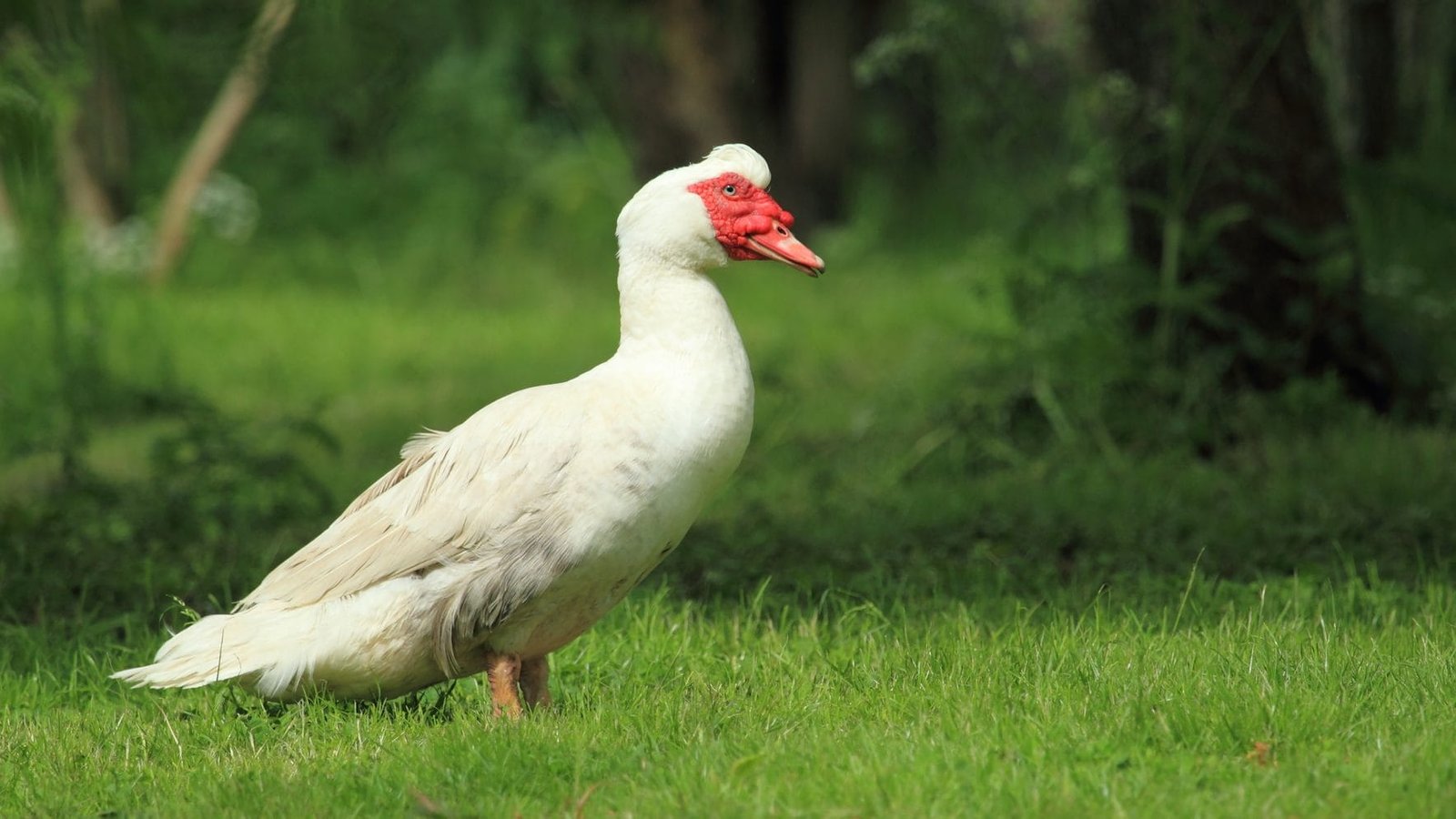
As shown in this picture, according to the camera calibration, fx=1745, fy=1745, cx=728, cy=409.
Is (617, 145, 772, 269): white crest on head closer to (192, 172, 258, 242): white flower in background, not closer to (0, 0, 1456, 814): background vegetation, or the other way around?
(0, 0, 1456, 814): background vegetation

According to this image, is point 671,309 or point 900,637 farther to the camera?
point 900,637

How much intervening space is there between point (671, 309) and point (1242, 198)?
4.07 m

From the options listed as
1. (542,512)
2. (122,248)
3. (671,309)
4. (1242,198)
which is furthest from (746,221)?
(122,248)

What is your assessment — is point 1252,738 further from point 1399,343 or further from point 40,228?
point 40,228

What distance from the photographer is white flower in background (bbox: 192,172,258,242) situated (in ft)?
47.6

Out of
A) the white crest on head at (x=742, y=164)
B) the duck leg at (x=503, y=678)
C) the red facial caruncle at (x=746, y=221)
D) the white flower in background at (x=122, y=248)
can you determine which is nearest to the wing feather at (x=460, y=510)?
the duck leg at (x=503, y=678)

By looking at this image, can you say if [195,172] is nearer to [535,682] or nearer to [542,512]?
[535,682]

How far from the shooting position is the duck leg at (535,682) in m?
4.52

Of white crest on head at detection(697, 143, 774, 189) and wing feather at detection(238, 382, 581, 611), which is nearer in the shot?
wing feather at detection(238, 382, 581, 611)

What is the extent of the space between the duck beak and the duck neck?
0.15 m

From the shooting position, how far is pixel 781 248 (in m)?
4.42

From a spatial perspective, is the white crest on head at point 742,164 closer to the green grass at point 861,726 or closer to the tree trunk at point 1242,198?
the green grass at point 861,726

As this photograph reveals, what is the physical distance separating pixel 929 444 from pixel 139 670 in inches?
161

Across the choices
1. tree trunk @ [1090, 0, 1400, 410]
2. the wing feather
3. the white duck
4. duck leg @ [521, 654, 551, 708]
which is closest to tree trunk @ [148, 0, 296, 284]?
tree trunk @ [1090, 0, 1400, 410]
